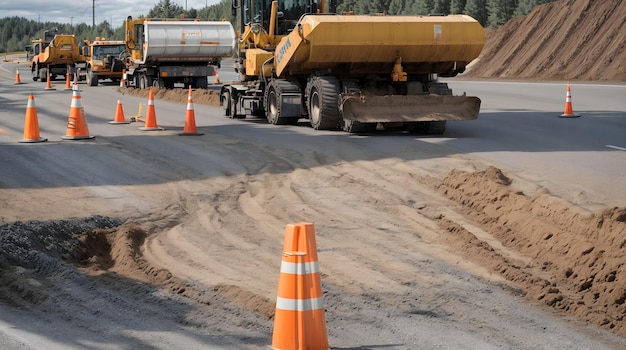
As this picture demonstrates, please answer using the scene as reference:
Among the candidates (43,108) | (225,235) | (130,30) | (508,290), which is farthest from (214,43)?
(508,290)

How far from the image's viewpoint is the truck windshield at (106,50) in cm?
4484

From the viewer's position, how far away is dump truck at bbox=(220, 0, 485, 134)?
1720 centimetres

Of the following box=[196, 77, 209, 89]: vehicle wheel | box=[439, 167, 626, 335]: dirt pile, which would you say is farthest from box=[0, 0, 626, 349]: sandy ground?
box=[196, 77, 209, 89]: vehicle wheel

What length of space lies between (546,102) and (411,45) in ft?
31.2

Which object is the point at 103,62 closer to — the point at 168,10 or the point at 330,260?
the point at 330,260

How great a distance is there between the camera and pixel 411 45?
17812 mm

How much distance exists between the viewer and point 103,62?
4422 cm

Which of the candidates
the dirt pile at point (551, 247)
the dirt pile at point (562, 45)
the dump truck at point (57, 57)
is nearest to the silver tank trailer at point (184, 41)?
the dirt pile at point (562, 45)

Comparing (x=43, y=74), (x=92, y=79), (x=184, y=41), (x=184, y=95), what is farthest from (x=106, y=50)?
(x=184, y=95)

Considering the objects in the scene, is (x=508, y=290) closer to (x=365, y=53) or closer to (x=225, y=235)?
(x=225, y=235)

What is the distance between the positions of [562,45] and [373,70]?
28.3 metres

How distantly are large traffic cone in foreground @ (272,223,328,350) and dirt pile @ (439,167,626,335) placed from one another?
2330 mm

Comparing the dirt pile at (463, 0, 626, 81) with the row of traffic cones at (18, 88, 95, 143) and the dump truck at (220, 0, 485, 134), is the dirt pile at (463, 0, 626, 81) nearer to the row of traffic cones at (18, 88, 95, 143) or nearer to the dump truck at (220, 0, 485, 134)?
the dump truck at (220, 0, 485, 134)

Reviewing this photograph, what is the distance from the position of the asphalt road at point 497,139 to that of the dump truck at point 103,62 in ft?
56.0
